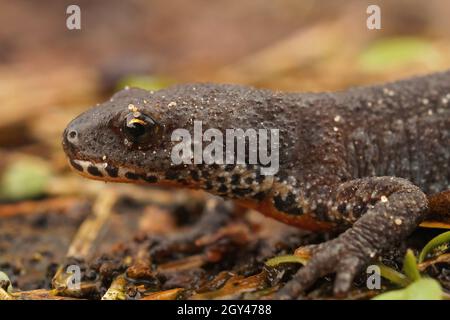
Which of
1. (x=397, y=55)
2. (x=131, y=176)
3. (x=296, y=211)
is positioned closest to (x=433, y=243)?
(x=296, y=211)

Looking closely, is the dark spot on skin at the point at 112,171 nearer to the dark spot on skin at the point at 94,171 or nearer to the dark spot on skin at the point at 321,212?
the dark spot on skin at the point at 94,171

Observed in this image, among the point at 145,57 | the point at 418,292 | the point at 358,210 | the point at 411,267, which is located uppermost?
the point at 145,57

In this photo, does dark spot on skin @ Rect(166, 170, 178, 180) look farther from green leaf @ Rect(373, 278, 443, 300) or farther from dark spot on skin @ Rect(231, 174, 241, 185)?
green leaf @ Rect(373, 278, 443, 300)

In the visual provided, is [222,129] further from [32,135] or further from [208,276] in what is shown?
[32,135]

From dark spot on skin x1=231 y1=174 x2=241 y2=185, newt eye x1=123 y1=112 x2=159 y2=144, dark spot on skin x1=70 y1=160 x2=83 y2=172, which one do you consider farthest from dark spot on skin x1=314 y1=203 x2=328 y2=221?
dark spot on skin x1=70 y1=160 x2=83 y2=172

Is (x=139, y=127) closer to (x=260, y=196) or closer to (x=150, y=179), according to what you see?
(x=150, y=179)

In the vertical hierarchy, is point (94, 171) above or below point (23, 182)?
above
